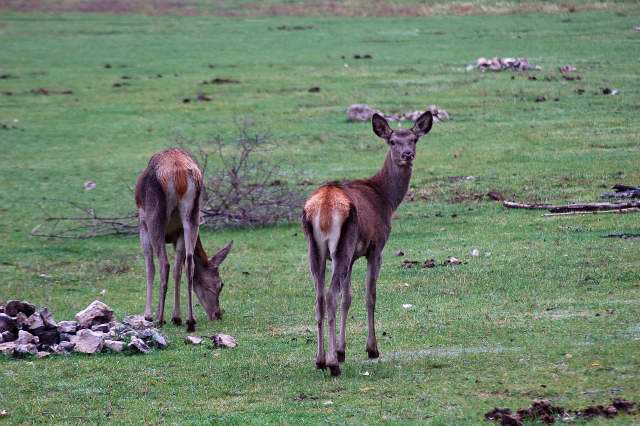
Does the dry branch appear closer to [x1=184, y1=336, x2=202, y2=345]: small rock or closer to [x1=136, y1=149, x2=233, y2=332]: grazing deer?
[x1=136, y1=149, x2=233, y2=332]: grazing deer

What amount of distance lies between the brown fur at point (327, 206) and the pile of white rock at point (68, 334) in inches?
101

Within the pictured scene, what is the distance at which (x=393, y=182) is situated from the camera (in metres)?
10.9

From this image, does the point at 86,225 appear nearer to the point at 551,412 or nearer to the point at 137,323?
the point at 137,323

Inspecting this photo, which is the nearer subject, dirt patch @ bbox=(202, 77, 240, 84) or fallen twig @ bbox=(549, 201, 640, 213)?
fallen twig @ bbox=(549, 201, 640, 213)

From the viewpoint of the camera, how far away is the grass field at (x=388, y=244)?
8961 millimetres

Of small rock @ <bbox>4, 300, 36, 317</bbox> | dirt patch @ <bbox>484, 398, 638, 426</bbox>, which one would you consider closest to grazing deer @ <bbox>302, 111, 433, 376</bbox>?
dirt patch @ <bbox>484, 398, 638, 426</bbox>

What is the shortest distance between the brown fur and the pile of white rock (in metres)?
2.55

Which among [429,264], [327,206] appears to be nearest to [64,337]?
[327,206]

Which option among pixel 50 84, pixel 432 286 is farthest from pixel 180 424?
pixel 50 84

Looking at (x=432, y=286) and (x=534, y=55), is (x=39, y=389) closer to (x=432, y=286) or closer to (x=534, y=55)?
(x=432, y=286)

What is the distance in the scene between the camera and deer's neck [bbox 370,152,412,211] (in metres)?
10.9

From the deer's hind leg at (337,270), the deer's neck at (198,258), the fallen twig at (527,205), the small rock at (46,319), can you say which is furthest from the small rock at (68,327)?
the fallen twig at (527,205)

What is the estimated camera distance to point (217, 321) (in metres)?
12.9

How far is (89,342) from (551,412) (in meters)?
4.96
